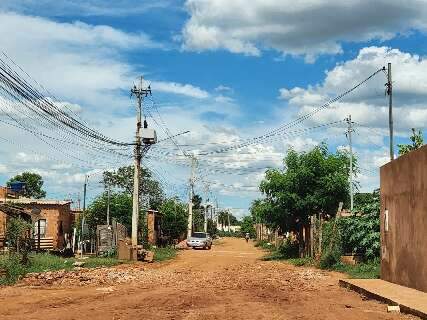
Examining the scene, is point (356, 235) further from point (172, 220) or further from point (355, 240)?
point (172, 220)

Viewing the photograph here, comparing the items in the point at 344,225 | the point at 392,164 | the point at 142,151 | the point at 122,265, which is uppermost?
the point at 142,151

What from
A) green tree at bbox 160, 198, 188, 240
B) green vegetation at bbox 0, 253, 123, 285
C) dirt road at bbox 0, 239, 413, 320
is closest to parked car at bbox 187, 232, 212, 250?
green tree at bbox 160, 198, 188, 240

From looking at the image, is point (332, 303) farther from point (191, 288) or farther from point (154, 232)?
point (154, 232)

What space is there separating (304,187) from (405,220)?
16.9 meters

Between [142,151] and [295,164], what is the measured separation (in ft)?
27.7

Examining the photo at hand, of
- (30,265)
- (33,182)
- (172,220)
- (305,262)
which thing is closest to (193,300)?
(30,265)

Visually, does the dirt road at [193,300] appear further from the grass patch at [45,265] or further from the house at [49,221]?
the house at [49,221]

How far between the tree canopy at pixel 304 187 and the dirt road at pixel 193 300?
38.9ft

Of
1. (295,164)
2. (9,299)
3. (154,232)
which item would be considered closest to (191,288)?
(9,299)

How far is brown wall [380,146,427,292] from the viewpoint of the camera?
595 inches

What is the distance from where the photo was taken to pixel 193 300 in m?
14.7

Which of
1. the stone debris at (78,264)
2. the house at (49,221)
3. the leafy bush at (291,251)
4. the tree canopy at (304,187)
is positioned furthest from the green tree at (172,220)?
the stone debris at (78,264)

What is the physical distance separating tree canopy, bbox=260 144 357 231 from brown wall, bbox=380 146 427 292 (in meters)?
13.7

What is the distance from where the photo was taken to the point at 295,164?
34.0 m
